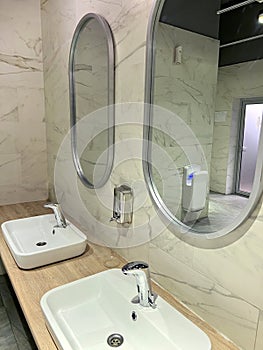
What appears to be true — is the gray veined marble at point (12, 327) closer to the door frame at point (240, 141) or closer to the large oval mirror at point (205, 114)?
the large oval mirror at point (205, 114)

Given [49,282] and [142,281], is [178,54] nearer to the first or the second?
[142,281]

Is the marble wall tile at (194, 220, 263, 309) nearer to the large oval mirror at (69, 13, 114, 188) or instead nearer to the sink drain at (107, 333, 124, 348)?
the sink drain at (107, 333, 124, 348)

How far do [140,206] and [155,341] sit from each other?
563 mm

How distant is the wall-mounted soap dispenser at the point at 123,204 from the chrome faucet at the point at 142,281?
326mm

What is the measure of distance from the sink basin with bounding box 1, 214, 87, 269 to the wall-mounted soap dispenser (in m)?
0.31

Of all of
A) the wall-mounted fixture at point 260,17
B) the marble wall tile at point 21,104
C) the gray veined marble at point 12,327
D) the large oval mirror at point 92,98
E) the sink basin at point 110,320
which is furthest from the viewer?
the marble wall tile at point 21,104

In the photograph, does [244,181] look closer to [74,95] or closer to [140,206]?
[140,206]

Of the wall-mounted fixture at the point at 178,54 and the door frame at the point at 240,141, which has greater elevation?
the wall-mounted fixture at the point at 178,54

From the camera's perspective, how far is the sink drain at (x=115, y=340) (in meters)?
1.04

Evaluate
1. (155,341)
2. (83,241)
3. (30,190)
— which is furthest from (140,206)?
(30,190)

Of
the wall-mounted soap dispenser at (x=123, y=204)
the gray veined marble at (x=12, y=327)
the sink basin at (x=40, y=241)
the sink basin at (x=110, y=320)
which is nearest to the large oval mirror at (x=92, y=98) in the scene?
the wall-mounted soap dispenser at (x=123, y=204)

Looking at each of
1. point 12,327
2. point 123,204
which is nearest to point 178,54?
point 123,204

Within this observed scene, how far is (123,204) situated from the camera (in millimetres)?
1391

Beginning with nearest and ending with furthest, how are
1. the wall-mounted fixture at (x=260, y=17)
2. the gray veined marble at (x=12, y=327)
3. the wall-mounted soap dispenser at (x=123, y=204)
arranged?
the wall-mounted fixture at (x=260, y=17), the wall-mounted soap dispenser at (x=123, y=204), the gray veined marble at (x=12, y=327)
